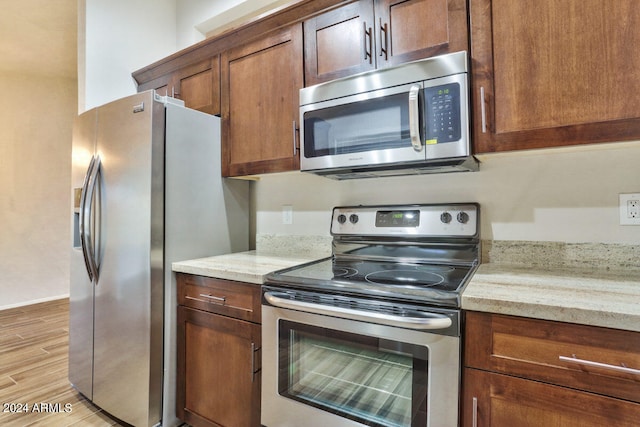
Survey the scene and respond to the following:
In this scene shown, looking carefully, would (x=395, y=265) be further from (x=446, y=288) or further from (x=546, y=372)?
(x=546, y=372)

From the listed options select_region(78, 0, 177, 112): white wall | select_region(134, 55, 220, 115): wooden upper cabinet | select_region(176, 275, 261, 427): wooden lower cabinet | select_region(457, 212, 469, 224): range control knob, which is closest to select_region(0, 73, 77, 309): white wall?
select_region(78, 0, 177, 112): white wall

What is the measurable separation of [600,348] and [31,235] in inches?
203

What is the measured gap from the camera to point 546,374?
90cm

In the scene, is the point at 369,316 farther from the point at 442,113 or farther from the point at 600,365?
the point at 442,113

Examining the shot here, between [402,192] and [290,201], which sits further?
[290,201]

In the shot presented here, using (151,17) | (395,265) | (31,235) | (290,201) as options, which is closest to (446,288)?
(395,265)

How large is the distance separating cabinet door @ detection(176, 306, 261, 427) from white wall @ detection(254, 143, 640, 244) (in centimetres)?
94

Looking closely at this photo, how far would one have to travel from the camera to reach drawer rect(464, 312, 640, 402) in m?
0.82

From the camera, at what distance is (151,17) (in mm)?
2553

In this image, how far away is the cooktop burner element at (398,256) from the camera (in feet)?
3.74

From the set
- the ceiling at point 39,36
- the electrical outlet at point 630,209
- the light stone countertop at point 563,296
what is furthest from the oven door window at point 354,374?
the ceiling at point 39,36

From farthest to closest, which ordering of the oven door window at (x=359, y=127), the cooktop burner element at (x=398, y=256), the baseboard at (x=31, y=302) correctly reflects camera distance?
1. the baseboard at (x=31, y=302)
2. the oven door window at (x=359, y=127)
3. the cooktop burner element at (x=398, y=256)

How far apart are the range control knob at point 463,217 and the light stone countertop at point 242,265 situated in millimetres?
796

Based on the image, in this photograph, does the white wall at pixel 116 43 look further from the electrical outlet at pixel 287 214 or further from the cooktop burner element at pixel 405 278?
the cooktop burner element at pixel 405 278
